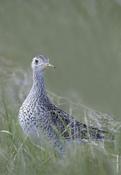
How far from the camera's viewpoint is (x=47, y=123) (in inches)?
290

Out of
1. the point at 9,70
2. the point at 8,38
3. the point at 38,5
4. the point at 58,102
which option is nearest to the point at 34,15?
the point at 38,5

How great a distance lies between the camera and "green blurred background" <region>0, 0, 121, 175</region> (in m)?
12.4

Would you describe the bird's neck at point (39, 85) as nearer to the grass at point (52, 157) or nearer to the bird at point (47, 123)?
the bird at point (47, 123)

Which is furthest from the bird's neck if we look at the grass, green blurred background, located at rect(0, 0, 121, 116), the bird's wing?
green blurred background, located at rect(0, 0, 121, 116)

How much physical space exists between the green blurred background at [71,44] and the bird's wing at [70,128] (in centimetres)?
125

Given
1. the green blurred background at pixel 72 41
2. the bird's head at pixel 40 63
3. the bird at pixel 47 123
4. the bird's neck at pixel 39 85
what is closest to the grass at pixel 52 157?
the bird at pixel 47 123

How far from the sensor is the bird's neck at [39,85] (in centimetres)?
775

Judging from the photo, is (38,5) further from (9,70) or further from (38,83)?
(38,83)

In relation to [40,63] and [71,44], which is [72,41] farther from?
[40,63]

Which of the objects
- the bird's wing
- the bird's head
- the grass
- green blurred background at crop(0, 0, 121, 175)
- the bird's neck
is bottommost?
the grass

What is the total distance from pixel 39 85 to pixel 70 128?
908mm

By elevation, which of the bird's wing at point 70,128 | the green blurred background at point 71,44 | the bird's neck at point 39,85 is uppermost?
the green blurred background at point 71,44

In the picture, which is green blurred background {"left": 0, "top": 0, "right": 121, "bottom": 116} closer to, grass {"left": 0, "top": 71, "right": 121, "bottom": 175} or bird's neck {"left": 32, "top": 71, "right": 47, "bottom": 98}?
bird's neck {"left": 32, "top": 71, "right": 47, "bottom": 98}

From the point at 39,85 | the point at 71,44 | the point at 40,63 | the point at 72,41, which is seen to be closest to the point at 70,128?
the point at 39,85
